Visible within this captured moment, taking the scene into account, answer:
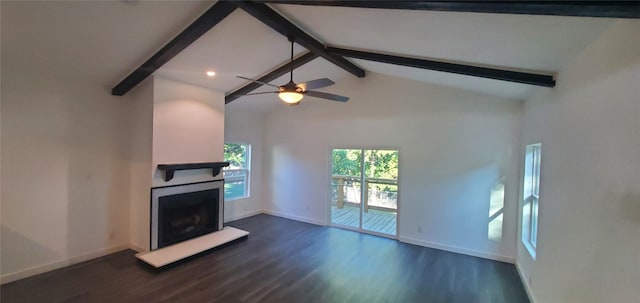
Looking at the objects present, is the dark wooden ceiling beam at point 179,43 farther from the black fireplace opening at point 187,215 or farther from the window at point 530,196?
the window at point 530,196

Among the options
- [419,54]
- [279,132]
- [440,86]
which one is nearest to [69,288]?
[279,132]

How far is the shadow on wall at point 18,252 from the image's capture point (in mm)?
3428

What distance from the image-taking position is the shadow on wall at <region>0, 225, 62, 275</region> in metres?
3.43

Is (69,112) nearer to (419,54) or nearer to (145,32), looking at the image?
(145,32)

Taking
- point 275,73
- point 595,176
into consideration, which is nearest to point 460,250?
point 595,176

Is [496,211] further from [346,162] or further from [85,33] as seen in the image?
[85,33]

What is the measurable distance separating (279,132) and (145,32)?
4.12 m

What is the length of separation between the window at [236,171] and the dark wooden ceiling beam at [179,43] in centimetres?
246

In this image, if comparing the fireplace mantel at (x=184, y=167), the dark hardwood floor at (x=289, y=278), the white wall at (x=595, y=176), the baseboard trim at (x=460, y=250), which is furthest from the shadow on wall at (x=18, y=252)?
the white wall at (x=595, y=176)

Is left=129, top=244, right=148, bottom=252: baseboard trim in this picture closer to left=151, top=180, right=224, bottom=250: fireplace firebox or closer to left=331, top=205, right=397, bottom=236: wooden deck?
left=151, top=180, right=224, bottom=250: fireplace firebox

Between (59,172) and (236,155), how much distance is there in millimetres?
3298

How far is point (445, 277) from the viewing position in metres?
3.84

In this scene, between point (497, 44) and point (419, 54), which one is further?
point (419, 54)

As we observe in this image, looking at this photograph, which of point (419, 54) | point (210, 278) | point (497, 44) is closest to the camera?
point (497, 44)
